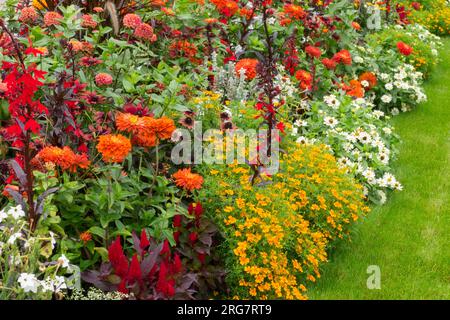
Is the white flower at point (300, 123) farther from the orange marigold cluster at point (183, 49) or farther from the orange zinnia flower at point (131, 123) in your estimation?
the orange zinnia flower at point (131, 123)

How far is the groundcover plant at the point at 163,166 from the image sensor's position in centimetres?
270

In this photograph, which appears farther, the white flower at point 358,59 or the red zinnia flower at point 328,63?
the white flower at point 358,59

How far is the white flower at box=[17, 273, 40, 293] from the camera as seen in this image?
2221 millimetres

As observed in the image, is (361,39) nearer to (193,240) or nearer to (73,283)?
(193,240)

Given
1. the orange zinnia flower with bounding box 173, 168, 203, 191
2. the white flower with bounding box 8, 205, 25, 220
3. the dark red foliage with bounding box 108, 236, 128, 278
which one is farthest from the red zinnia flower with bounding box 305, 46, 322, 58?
the white flower with bounding box 8, 205, 25, 220

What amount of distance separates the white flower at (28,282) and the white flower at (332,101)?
322 centimetres

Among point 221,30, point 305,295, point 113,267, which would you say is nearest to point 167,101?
point 113,267

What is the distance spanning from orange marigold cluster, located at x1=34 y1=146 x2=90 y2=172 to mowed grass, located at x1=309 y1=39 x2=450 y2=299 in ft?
4.42

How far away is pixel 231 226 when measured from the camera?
324 centimetres

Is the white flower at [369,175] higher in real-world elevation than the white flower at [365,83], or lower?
lower

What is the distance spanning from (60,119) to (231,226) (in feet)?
3.18

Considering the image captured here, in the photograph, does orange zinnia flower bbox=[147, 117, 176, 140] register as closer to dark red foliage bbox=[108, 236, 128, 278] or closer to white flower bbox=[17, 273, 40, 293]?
dark red foliage bbox=[108, 236, 128, 278]

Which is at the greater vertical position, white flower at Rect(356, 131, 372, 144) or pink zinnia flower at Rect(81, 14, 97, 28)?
pink zinnia flower at Rect(81, 14, 97, 28)

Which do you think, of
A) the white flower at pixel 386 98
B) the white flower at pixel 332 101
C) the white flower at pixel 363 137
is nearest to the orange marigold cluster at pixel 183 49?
the white flower at pixel 332 101
